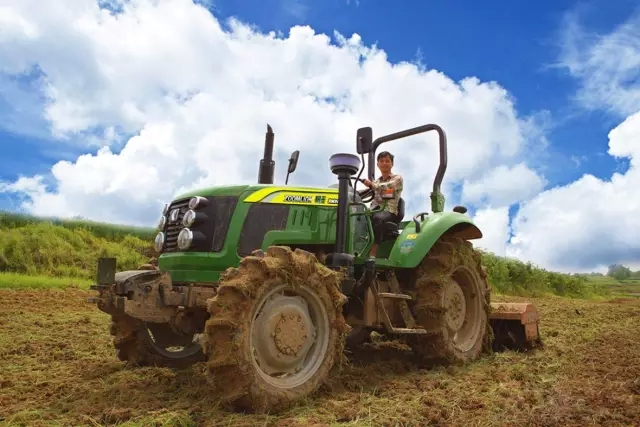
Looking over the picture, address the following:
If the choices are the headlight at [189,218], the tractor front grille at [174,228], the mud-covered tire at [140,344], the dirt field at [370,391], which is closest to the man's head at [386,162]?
the dirt field at [370,391]

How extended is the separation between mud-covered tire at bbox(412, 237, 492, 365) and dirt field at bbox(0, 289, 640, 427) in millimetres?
244

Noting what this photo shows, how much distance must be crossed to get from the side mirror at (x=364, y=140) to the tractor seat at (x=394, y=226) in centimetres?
105

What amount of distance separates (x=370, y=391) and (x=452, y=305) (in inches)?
83.8

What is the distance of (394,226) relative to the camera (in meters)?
6.74

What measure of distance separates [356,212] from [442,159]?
57.0 inches

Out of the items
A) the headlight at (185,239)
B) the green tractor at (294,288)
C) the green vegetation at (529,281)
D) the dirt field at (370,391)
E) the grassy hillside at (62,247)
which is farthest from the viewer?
the green vegetation at (529,281)

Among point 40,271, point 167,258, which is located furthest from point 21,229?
point 167,258

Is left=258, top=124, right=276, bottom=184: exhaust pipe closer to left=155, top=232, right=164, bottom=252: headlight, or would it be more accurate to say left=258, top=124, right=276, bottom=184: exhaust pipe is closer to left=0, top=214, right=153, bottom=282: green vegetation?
left=155, top=232, right=164, bottom=252: headlight

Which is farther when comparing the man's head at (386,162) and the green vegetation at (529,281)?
the green vegetation at (529,281)

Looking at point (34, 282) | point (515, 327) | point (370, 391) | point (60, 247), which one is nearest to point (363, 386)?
point (370, 391)

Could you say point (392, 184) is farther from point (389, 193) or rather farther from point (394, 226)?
point (394, 226)

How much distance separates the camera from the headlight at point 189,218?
17.6ft

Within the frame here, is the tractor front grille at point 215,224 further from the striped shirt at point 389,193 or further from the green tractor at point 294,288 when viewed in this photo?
the striped shirt at point 389,193

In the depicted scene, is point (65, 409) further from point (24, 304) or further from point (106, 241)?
point (106, 241)
